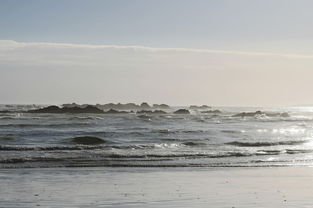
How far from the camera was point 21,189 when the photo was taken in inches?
578

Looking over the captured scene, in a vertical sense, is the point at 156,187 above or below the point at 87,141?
below

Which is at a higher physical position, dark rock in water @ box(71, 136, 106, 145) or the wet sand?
dark rock in water @ box(71, 136, 106, 145)

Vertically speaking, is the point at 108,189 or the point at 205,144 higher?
the point at 205,144

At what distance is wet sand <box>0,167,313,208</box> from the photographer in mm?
13055

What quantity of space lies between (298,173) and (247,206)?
7.45m

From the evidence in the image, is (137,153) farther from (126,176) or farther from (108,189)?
(108,189)

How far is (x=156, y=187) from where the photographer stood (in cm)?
1552

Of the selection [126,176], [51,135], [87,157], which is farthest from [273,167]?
[51,135]

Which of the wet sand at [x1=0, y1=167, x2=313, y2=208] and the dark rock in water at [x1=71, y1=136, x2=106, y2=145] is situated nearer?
the wet sand at [x1=0, y1=167, x2=313, y2=208]

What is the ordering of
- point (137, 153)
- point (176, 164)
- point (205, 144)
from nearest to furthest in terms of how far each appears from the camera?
point (176, 164) → point (137, 153) → point (205, 144)

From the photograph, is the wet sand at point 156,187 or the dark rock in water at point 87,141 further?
the dark rock in water at point 87,141

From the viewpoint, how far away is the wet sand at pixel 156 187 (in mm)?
13055

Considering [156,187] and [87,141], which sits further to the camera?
[87,141]

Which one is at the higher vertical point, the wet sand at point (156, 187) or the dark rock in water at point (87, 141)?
the dark rock in water at point (87, 141)
